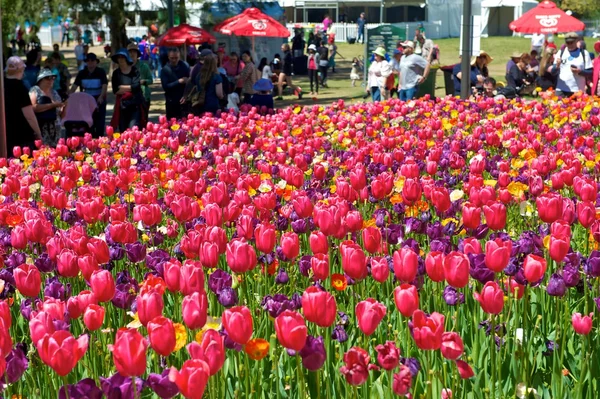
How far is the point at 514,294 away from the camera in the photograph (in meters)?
3.53

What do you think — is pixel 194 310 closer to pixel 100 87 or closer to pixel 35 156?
pixel 35 156

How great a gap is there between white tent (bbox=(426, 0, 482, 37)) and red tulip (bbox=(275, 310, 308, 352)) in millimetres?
49791

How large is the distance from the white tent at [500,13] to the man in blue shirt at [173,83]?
141 feet

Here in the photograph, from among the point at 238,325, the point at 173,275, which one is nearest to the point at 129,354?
the point at 238,325

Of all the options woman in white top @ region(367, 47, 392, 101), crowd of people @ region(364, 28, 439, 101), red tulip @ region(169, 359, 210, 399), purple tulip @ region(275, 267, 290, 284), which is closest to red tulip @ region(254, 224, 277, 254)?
purple tulip @ region(275, 267, 290, 284)

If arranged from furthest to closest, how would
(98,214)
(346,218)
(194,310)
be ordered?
(98,214) → (346,218) → (194,310)

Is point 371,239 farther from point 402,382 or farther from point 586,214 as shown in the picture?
point 402,382

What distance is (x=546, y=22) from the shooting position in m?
25.5

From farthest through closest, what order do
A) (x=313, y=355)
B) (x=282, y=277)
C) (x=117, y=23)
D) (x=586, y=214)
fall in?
(x=117, y=23) < (x=586, y=214) < (x=282, y=277) < (x=313, y=355)

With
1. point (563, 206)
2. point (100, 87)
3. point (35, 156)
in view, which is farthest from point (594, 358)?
point (100, 87)

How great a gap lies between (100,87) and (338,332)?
38.0 feet

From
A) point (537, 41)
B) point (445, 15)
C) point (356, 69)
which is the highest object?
point (445, 15)

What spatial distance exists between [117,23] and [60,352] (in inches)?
919

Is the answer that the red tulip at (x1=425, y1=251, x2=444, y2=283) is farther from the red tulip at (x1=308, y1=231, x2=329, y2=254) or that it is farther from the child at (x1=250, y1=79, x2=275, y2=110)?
the child at (x1=250, y1=79, x2=275, y2=110)
